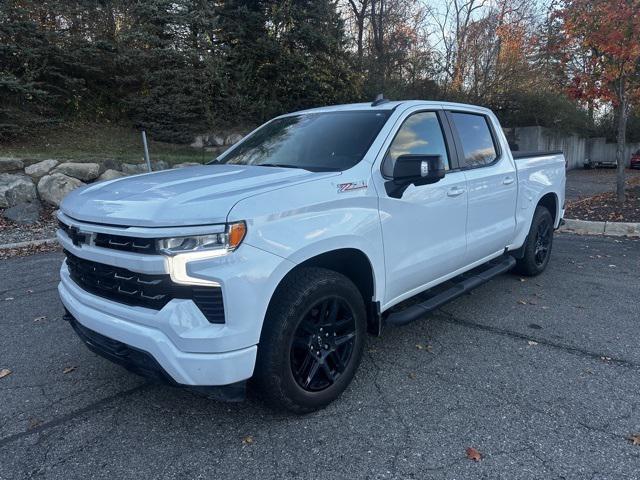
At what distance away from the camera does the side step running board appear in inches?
136

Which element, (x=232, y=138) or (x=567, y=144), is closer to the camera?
(x=232, y=138)

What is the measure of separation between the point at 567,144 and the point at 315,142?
81.4ft

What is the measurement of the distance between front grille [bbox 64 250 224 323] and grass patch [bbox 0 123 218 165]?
8.81 m

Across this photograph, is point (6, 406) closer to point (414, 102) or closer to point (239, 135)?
point (414, 102)

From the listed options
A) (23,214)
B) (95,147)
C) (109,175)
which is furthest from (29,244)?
(95,147)

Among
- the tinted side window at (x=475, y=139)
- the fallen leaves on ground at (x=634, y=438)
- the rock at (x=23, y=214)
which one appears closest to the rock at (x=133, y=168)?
the rock at (x=23, y=214)

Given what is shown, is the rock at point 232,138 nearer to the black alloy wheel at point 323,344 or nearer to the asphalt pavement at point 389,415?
the asphalt pavement at point 389,415

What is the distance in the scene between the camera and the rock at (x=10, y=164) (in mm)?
9484

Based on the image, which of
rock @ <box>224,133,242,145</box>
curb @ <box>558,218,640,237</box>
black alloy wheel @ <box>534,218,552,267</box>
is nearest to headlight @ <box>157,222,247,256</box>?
black alloy wheel @ <box>534,218,552,267</box>

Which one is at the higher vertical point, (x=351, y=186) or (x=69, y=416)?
(x=351, y=186)

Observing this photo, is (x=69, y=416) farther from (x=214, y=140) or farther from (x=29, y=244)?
(x=214, y=140)

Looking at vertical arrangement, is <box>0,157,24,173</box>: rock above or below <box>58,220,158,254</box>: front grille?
above

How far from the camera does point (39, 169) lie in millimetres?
9734

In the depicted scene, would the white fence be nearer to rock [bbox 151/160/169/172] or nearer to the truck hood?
rock [bbox 151/160/169/172]
